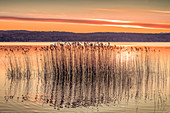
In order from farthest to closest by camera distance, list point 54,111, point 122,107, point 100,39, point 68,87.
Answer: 1. point 100,39
2. point 68,87
3. point 122,107
4. point 54,111

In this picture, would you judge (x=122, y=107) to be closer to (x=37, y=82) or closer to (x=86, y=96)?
(x=86, y=96)

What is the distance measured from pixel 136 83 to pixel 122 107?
5.16m

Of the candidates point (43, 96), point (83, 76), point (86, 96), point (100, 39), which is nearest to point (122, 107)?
point (86, 96)

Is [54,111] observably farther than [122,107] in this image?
No

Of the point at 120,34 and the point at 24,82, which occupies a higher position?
the point at 120,34

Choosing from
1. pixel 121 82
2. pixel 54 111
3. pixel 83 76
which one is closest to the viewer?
pixel 54 111

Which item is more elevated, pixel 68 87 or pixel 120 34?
pixel 120 34

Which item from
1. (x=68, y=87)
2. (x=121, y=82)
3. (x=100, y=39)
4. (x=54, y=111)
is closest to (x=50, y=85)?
(x=68, y=87)

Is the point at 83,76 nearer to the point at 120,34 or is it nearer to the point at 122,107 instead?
the point at 122,107

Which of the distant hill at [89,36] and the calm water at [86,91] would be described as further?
the distant hill at [89,36]

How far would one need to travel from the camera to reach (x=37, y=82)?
→ 17.8 m

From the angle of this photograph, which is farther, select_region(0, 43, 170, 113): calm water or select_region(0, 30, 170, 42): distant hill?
select_region(0, 30, 170, 42): distant hill

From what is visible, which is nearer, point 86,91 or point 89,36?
point 86,91

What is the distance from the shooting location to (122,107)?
42.1 ft
